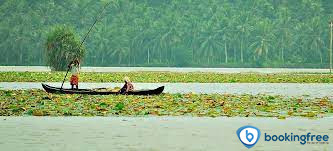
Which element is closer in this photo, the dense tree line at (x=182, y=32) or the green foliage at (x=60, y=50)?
Answer: the green foliage at (x=60, y=50)

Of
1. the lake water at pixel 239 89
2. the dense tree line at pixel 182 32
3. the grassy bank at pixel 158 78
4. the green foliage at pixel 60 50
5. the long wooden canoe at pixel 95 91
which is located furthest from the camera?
the dense tree line at pixel 182 32

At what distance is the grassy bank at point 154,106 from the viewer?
1850 centimetres

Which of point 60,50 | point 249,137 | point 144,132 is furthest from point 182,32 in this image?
point 249,137

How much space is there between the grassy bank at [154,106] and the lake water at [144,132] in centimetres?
125

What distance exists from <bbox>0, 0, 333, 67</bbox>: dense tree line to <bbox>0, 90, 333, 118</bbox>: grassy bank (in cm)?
9084

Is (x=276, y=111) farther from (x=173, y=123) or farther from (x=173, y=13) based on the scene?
(x=173, y=13)

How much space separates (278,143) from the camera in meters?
12.6

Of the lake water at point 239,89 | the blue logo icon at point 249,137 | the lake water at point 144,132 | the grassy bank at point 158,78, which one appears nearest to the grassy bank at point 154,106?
the lake water at point 144,132

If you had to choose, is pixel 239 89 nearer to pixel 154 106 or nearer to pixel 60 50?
pixel 154 106

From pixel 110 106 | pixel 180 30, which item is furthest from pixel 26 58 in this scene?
pixel 110 106

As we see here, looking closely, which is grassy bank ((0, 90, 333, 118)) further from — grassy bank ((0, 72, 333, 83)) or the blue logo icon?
grassy bank ((0, 72, 333, 83))

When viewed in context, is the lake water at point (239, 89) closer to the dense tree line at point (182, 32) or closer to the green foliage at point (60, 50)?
the green foliage at point (60, 50)

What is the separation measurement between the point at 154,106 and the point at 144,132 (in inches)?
240

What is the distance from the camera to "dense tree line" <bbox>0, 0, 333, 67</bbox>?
4545 inches
